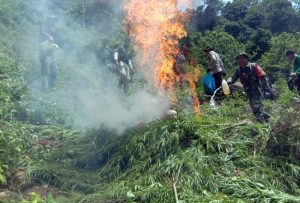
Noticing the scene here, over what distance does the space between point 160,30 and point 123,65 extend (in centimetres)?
368

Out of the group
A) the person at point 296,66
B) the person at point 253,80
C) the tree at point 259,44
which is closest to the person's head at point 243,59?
the person at point 253,80

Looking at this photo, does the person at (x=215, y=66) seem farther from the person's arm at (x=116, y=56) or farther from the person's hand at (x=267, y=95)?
the person's arm at (x=116, y=56)

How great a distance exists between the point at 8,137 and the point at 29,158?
94cm

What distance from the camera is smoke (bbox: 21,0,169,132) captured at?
8.54 m

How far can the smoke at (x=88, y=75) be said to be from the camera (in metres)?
8.54

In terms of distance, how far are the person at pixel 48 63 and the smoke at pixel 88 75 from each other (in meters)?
0.26

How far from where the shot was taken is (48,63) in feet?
43.2

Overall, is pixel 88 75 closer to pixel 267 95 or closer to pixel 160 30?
pixel 160 30

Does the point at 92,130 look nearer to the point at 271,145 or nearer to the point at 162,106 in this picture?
the point at 162,106

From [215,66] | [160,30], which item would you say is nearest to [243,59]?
[215,66]

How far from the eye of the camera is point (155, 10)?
10133 mm

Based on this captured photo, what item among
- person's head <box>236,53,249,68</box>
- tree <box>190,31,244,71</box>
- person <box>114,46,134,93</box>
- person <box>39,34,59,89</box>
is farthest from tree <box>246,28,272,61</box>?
person's head <box>236,53,249,68</box>

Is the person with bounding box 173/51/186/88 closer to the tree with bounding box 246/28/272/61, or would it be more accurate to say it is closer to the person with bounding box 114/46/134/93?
the person with bounding box 114/46/134/93

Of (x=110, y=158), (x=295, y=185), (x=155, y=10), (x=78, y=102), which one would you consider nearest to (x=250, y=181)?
(x=295, y=185)
